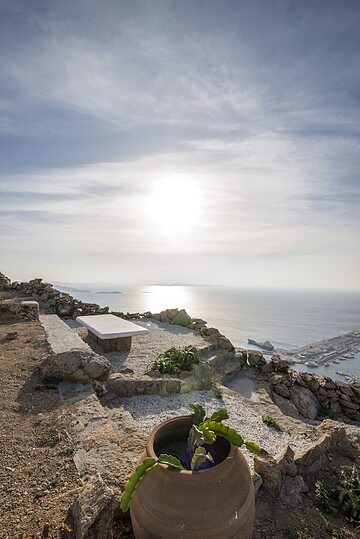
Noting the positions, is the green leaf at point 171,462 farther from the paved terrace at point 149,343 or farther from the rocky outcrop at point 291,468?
the paved terrace at point 149,343

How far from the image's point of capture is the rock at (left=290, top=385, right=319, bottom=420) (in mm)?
8641

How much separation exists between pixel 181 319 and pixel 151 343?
3.26 metres

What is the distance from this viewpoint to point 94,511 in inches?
88.4

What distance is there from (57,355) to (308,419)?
710 cm

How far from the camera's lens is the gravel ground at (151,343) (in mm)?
7712

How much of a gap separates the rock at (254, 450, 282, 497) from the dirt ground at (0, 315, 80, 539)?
2.03 metres

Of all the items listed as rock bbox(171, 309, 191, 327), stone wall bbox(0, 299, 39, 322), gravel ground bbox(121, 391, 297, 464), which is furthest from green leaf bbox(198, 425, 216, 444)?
rock bbox(171, 309, 191, 327)

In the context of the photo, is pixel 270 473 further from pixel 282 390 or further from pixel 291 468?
pixel 282 390

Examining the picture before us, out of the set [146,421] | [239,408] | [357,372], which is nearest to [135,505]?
[146,421]

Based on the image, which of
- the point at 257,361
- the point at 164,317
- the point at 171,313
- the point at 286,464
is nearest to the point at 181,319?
the point at 171,313

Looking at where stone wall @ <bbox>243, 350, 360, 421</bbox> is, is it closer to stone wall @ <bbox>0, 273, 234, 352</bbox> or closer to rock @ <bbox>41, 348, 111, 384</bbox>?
stone wall @ <bbox>0, 273, 234, 352</bbox>

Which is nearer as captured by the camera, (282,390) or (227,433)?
(227,433)

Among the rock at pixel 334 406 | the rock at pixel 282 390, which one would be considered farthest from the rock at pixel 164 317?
the rock at pixel 334 406

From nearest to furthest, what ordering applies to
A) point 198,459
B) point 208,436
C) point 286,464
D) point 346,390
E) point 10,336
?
1. point 198,459
2. point 208,436
3. point 286,464
4. point 10,336
5. point 346,390
